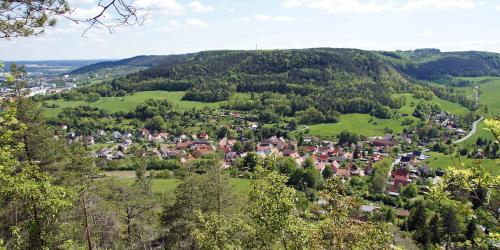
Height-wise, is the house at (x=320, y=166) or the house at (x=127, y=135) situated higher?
the house at (x=127, y=135)

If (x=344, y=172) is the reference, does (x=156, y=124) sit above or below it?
above

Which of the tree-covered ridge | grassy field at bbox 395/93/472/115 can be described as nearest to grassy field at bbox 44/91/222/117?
the tree-covered ridge

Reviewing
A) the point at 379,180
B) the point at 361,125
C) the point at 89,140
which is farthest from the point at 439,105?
the point at 89,140

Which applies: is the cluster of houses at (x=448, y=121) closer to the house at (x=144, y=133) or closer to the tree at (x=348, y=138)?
the tree at (x=348, y=138)

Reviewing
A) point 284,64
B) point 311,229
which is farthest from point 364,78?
point 311,229

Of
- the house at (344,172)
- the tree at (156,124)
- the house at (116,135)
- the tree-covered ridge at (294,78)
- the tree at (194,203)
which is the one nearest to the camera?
the tree at (194,203)

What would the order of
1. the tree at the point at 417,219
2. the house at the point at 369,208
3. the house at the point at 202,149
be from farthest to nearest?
1. the house at the point at 202,149
2. the house at the point at 369,208
3. the tree at the point at 417,219

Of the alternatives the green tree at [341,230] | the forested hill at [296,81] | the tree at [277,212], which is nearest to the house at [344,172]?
the forested hill at [296,81]

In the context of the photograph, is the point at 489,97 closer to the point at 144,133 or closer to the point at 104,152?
the point at 144,133

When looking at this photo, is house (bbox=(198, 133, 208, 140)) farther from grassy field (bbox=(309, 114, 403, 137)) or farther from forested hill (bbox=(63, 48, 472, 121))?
forested hill (bbox=(63, 48, 472, 121))
